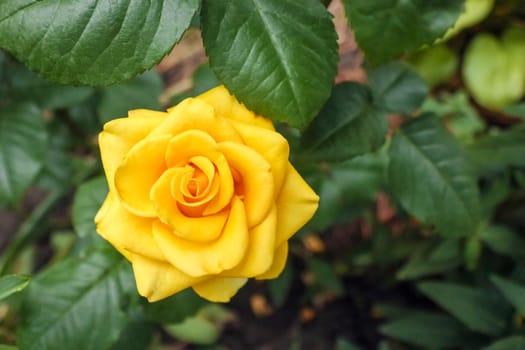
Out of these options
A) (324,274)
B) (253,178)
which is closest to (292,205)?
(253,178)

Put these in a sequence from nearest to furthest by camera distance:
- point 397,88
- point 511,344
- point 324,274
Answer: point 397,88, point 511,344, point 324,274

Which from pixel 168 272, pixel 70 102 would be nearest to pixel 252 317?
pixel 70 102

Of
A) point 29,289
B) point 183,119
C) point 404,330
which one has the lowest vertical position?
point 404,330

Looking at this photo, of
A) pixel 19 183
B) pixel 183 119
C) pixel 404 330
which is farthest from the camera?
pixel 404 330

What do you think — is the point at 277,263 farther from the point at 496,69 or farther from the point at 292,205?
the point at 496,69

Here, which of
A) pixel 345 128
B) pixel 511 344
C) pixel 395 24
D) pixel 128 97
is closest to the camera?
pixel 395 24

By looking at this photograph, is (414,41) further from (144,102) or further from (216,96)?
(144,102)

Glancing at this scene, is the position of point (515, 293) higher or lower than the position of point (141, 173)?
lower

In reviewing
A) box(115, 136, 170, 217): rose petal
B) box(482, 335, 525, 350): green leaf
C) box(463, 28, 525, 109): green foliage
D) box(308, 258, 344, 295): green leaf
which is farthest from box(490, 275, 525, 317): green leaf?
box(463, 28, 525, 109): green foliage
